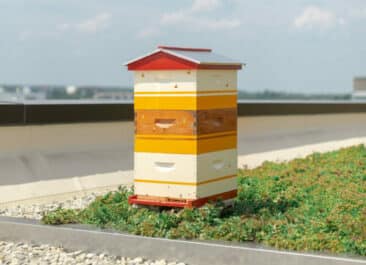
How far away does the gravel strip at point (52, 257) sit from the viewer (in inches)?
227

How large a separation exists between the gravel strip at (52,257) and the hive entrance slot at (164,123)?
1342 mm

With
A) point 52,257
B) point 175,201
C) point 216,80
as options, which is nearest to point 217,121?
point 216,80

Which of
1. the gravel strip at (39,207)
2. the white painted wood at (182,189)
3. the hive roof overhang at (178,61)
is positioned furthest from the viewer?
the gravel strip at (39,207)

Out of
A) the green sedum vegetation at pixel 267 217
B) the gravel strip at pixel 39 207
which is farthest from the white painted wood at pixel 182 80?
the gravel strip at pixel 39 207

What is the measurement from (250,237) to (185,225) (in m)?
0.61

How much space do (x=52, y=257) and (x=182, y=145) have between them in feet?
5.15

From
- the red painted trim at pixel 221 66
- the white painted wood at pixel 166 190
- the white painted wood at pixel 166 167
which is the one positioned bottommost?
the white painted wood at pixel 166 190

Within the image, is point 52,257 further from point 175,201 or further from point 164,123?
point 164,123

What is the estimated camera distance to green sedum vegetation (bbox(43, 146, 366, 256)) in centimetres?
566

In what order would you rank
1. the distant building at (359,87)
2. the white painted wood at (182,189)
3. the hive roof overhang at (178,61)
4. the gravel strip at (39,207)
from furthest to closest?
the distant building at (359,87) → the gravel strip at (39,207) → the white painted wood at (182,189) → the hive roof overhang at (178,61)

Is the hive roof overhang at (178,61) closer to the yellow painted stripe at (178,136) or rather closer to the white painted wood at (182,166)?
the yellow painted stripe at (178,136)

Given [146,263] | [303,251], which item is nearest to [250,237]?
[303,251]

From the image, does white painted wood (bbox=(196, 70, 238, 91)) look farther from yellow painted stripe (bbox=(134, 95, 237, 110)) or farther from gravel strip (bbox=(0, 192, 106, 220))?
gravel strip (bbox=(0, 192, 106, 220))

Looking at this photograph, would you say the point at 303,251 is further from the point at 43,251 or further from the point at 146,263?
the point at 43,251
